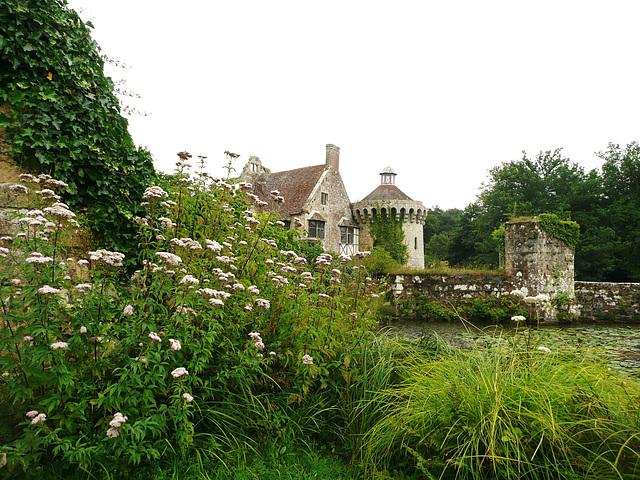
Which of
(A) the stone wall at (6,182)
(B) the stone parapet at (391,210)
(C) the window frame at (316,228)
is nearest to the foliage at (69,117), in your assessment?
(A) the stone wall at (6,182)

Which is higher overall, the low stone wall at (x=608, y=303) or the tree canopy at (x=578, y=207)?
the tree canopy at (x=578, y=207)

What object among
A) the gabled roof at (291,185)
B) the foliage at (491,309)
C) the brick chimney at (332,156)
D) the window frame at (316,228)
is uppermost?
the brick chimney at (332,156)

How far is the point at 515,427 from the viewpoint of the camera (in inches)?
104

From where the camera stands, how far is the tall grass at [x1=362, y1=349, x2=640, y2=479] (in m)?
2.44

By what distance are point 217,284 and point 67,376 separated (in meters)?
1.35

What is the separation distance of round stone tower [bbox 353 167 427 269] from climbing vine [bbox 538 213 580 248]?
14176 mm

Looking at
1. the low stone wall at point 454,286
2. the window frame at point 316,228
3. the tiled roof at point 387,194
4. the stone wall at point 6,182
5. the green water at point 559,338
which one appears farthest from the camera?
the tiled roof at point 387,194

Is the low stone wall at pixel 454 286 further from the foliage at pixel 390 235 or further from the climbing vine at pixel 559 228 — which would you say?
the foliage at pixel 390 235

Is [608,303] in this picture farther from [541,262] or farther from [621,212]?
[621,212]

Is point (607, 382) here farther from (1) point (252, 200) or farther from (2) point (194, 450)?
(1) point (252, 200)

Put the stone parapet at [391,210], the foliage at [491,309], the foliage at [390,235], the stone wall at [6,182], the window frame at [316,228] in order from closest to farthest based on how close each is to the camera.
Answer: the stone wall at [6,182]
the foliage at [491,309]
the window frame at [316,228]
the foliage at [390,235]
the stone parapet at [391,210]

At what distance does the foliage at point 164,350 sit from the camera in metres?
2.36

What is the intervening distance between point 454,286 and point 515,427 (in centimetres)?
1307

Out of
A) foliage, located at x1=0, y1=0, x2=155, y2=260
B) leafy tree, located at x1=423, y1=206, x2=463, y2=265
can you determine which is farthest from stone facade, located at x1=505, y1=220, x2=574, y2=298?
leafy tree, located at x1=423, y1=206, x2=463, y2=265
